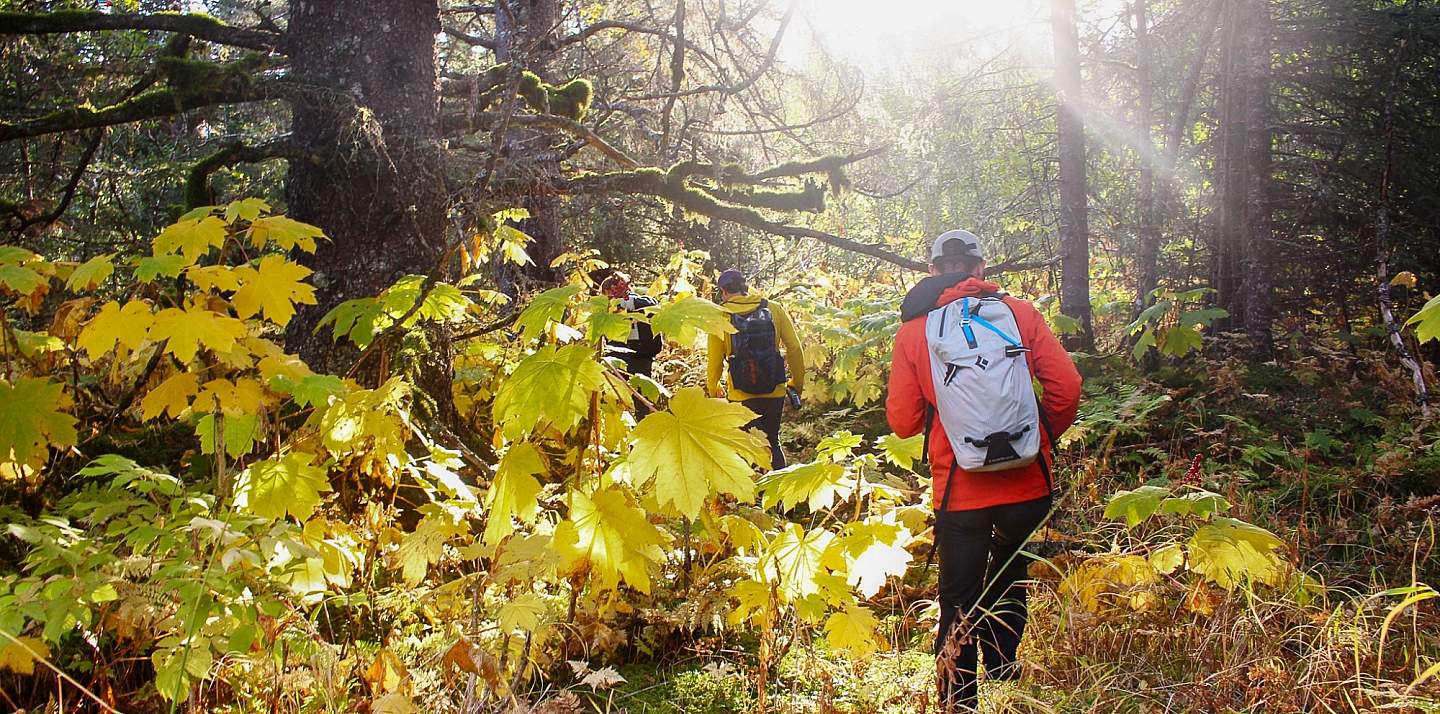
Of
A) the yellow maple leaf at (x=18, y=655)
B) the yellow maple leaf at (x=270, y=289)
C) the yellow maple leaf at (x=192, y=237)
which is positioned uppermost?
the yellow maple leaf at (x=192, y=237)

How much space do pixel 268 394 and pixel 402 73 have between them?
242 centimetres

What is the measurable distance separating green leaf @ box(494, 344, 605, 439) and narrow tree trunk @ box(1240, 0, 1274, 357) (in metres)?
7.68

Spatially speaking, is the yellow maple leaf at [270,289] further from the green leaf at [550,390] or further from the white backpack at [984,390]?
the white backpack at [984,390]

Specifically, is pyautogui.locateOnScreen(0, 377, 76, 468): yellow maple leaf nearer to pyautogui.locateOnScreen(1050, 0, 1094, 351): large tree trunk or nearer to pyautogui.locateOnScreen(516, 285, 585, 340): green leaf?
pyautogui.locateOnScreen(516, 285, 585, 340): green leaf

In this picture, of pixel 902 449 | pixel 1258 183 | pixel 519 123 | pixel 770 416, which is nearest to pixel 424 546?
pixel 902 449

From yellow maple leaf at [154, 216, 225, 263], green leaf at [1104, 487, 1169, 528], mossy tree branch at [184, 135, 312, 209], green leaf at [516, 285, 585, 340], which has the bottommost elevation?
green leaf at [1104, 487, 1169, 528]

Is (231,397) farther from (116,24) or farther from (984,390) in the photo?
(116,24)

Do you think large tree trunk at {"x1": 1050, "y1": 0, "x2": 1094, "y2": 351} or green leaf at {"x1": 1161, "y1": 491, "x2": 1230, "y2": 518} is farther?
large tree trunk at {"x1": 1050, "y1": 0, "x2": 1094, "y2": 351}

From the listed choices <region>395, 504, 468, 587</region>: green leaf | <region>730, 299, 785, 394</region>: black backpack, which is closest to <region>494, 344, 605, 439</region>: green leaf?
<region>395, 504, 468, 587</region>: green leaf

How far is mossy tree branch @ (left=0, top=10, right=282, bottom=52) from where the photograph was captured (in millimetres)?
4191

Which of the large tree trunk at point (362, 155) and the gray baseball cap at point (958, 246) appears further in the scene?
the large tree trunk at point (362, 155)

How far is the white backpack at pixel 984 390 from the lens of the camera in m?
2.98

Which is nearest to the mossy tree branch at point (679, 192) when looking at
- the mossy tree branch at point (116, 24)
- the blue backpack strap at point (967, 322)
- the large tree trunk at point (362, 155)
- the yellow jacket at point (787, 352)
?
the yellow jacket at point (787, 352)

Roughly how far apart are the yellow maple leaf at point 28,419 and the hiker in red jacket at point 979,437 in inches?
113
